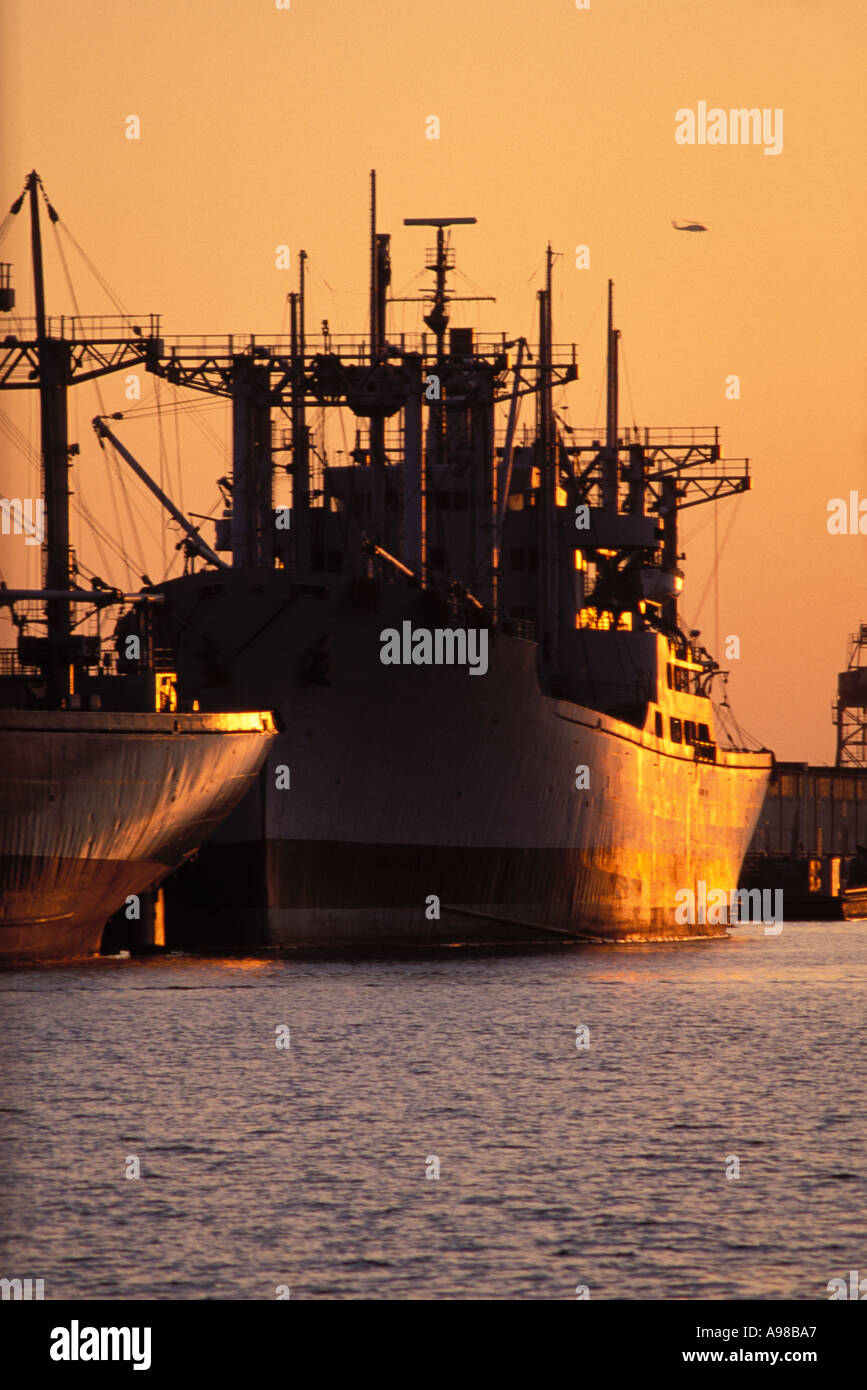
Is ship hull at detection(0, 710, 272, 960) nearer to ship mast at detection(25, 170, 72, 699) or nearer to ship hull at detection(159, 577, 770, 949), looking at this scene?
ship hull at detection(159, 577, 770, 949)

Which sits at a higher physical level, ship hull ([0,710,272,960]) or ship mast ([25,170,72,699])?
ship mast ([25,170,72,699])

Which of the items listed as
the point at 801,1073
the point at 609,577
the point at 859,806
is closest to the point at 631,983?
the point at 801,1073

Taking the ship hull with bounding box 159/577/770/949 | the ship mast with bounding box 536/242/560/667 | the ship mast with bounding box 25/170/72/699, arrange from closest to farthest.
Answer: the ship hull with bounding box 159/577/770/949, the ship mast with bounding box 25/170/72/699, the ship mast with bounding box 536/242/560/667

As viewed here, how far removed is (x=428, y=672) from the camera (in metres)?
51.1

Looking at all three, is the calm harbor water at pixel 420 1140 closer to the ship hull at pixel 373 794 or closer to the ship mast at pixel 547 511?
the ship hull at pixel 373 794

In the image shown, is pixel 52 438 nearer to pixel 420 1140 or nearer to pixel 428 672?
pixel 428 672

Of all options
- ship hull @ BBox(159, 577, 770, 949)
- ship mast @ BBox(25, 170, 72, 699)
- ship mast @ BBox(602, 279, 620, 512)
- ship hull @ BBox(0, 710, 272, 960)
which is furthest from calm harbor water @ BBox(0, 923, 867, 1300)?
ship mast @ BBox(602, 279, 620, 512)

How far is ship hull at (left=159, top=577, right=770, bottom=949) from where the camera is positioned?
4994 centimetres

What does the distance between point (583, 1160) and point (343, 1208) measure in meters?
3.88

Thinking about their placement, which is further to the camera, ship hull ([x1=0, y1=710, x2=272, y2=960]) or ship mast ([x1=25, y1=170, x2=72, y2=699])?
ship mast ([x1=25, y1=170, x2=72, y2=699])

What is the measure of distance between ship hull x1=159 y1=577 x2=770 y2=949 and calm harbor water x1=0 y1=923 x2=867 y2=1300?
4918 millimetres

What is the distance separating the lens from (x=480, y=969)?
50438 millimetres
